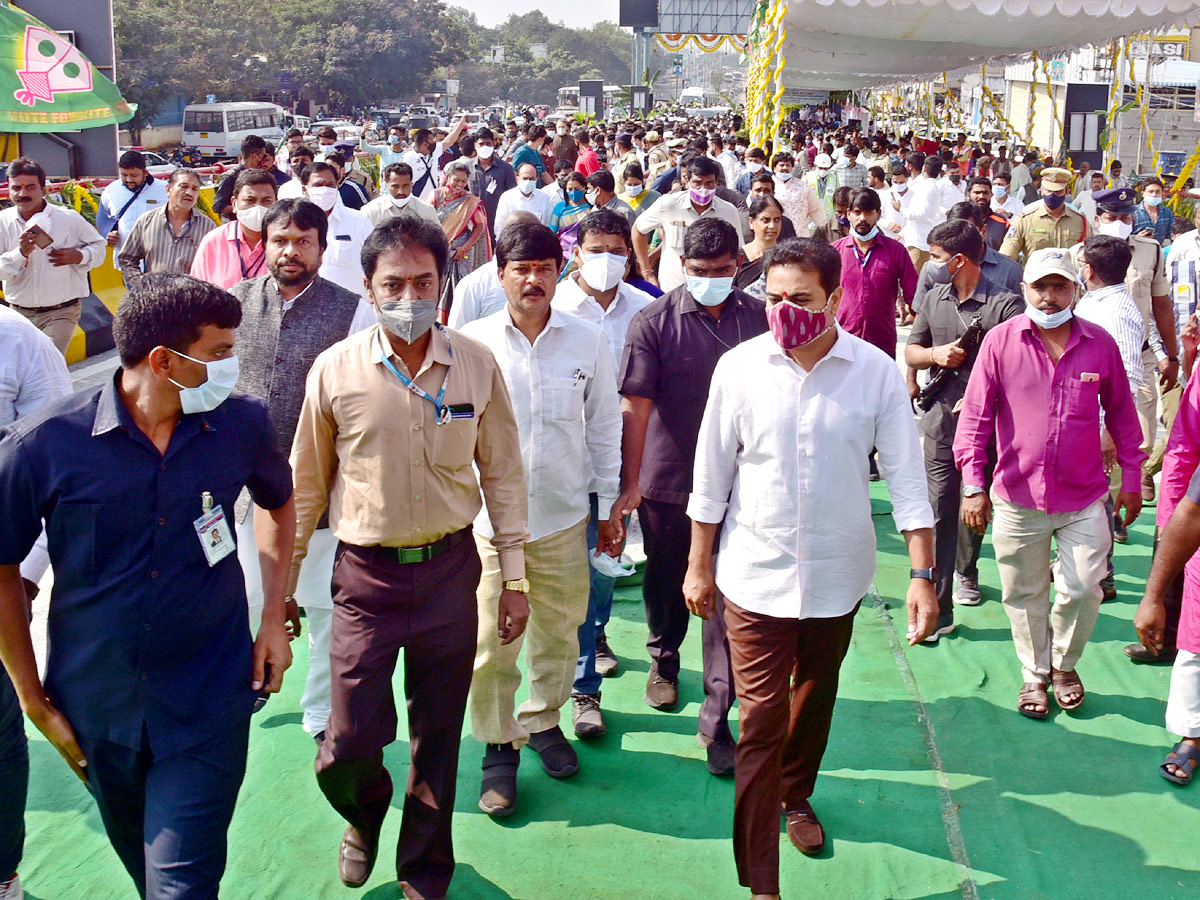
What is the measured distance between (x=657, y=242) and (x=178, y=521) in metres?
6.82

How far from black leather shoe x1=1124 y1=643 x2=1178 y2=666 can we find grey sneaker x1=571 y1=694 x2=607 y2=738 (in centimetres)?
239

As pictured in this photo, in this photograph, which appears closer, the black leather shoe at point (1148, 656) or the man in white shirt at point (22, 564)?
the man in white shirt at point (22, 564)

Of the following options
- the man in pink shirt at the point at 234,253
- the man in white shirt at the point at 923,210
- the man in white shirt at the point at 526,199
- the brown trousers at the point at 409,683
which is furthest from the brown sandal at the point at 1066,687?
the man in white shirt at the point at 923,210

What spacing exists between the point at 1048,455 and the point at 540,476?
1.94 meters

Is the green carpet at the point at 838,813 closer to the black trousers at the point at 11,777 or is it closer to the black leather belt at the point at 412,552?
the black trousers at the point at 11,777

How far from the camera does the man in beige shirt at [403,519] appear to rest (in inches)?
128

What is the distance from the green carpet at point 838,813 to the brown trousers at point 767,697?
0.28 metres

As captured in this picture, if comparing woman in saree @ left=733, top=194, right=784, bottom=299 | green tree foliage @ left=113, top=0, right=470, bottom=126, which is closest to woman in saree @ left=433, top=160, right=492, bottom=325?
woman in saree @ left=733, top=194, right=784, bottom=299

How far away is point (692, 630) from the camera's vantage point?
5.51 metres

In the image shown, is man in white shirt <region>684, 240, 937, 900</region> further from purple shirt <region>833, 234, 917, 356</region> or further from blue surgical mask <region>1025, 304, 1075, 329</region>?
purple shirt <region>833, 234, 917, 356</region>

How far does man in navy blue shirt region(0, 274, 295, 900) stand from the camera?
2.61m

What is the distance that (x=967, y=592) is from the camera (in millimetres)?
5793

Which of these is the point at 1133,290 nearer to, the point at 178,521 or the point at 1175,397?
the point at 1175,397

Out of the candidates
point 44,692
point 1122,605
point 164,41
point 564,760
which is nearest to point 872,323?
point 1122,605
